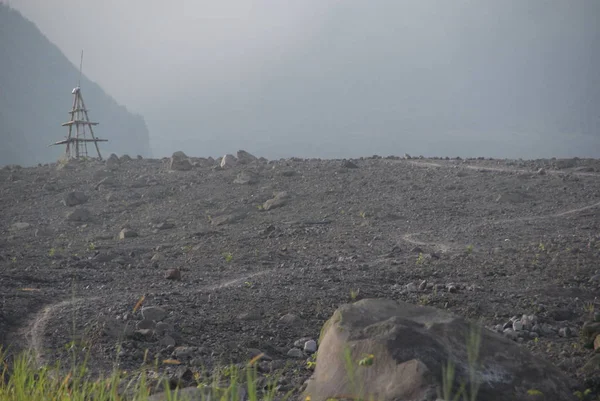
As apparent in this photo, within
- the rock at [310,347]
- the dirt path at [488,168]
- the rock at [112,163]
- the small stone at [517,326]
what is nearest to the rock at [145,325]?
the rock at [310,347]

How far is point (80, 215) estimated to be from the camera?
16.1 m

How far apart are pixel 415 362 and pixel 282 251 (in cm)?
738

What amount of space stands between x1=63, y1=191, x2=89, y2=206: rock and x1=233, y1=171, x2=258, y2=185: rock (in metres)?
4.13

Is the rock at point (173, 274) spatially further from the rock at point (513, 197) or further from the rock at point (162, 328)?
the rock at point (513, 197)

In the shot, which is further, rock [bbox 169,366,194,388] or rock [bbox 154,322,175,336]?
rock [bbox 154,322,175,336]

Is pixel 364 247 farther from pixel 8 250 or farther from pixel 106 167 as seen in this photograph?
pixel 106 167

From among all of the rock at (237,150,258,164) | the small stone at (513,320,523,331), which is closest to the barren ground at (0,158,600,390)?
the small stone at (513,320,523,331)

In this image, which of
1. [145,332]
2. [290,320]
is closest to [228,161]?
[290,320]

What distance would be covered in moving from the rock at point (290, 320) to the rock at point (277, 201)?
8.61m

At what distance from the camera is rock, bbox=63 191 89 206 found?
17562mm

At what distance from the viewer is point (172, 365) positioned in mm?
5641

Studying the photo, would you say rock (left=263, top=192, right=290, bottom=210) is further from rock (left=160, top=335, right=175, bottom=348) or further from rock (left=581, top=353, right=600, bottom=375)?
rock (left=581, top=353, right=600, bottom=375)

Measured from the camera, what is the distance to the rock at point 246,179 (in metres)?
17.8

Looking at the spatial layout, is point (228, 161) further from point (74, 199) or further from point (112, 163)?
point (74, 199)
